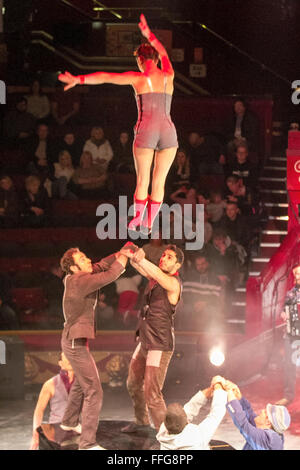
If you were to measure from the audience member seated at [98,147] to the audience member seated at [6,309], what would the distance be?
6.65ft

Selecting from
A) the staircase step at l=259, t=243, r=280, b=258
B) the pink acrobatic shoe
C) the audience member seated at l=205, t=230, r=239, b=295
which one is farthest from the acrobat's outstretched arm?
the staircase step at l=259, t=243, r=280, b=258

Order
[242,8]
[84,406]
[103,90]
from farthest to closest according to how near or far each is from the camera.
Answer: [242,8] → [103,90] → [84,406]

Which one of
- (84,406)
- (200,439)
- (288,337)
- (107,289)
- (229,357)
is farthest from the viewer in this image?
(107,289)

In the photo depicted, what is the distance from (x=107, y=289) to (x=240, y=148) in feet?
7.69

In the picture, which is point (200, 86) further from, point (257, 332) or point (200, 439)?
point (200, 439)

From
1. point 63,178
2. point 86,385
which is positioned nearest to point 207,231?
point 63,178

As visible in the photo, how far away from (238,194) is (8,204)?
2628mm

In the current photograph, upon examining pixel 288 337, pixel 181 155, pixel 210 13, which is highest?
pixel 210 13

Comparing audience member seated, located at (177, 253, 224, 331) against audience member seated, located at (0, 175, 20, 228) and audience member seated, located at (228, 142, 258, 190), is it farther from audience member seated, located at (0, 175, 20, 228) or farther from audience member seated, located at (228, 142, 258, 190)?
audience member seated, located at (0, 175, 20, 228)

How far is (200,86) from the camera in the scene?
1459 centimetres

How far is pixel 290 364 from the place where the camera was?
9734mm

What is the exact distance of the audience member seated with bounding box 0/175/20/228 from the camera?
1161 cm

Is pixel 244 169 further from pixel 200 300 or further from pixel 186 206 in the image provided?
pixel 200 300

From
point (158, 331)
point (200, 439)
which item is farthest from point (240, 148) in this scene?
point (200, 439)
